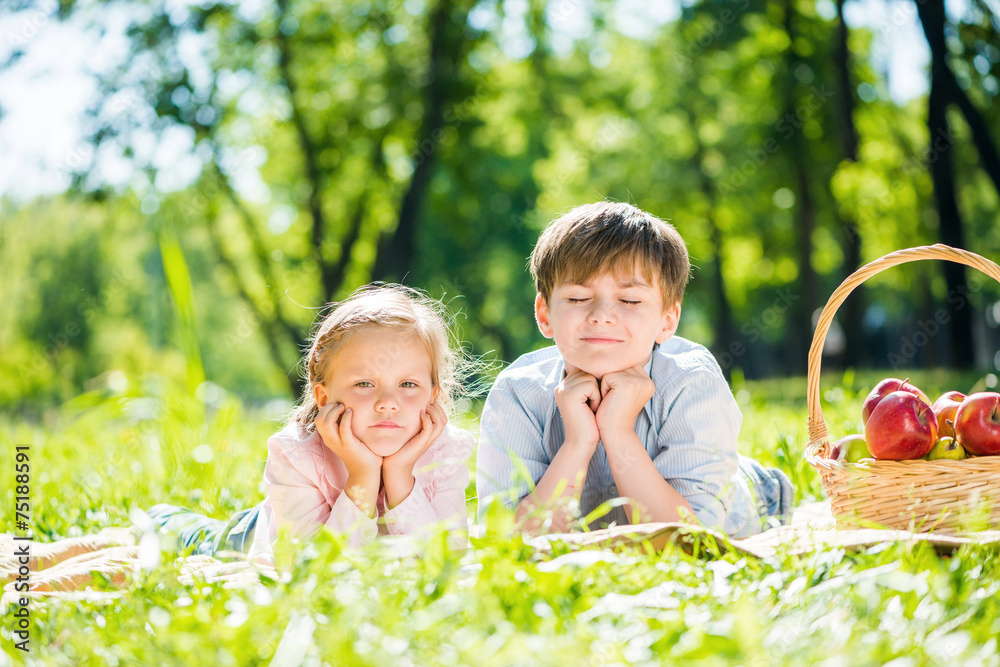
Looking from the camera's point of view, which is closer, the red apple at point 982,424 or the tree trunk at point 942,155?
the red apple at point 982,424

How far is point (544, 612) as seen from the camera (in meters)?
1.54

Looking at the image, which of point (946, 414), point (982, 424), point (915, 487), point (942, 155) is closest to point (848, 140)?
point (942, 155)

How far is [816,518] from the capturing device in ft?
9.26

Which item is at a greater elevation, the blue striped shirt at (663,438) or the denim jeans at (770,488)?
the blue striped shirt at (663,438)

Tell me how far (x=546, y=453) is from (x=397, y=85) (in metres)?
12.0

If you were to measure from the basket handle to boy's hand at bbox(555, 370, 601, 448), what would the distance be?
69 cm

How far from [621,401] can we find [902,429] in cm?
85

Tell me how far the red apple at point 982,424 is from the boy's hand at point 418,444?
5.41ft

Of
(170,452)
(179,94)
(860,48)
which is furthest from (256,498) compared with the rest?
(860,48)

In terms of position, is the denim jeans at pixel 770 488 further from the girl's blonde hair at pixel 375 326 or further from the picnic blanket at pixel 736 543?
the girl's blonde hair at pixel 375 326

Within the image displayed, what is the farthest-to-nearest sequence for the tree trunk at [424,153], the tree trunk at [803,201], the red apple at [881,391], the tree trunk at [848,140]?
the tree trunk at [803,201] < the tree trunk at [848,140] < the tree trunk at [424,153] < the red apple at [881,391]

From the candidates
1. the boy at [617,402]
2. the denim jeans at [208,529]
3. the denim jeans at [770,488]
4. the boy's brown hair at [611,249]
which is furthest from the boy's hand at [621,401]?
the denim jeans at [208,529]

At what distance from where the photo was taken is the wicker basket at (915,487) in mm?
2264

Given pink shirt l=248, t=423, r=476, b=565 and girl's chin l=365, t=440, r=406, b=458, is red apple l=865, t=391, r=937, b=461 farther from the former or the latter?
girl's chin l=365, t=440, r=406, b=458
